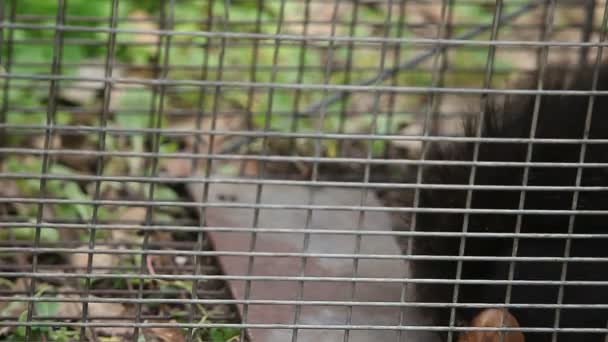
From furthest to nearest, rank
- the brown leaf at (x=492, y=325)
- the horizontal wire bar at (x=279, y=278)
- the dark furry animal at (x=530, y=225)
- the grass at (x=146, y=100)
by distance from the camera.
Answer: the grass at (x=146, y=100) < the dark furry animal at (x=530, y=225) < the brown leaf at (x=492, y=325) < the horizontal wire bar at (x=279, y=278)

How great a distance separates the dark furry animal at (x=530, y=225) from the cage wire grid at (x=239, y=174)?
0.03m

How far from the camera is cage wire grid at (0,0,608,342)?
193 cm

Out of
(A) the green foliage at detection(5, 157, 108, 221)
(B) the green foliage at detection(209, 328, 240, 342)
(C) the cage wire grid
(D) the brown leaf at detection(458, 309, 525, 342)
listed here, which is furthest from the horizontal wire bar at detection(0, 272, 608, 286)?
(A) the green foliage at detection(5, 157, 108, 221)

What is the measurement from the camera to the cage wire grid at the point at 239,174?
1.93 m

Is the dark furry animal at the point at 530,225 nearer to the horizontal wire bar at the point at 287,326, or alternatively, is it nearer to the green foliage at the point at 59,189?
the horizontal wire bar at the point at 287,326

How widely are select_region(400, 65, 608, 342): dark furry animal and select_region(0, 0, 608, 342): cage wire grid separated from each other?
3cm

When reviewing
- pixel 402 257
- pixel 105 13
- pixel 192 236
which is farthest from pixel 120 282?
pixel 105 13

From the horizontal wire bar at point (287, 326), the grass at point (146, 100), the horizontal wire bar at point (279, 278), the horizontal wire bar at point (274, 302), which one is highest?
the grass at point (146, 100)

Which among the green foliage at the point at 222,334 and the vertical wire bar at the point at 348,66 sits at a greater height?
the vertical wire bar at the point at 348,66

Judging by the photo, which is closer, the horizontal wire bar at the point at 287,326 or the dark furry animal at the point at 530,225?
the horizontal wire bar at the point at 287,326

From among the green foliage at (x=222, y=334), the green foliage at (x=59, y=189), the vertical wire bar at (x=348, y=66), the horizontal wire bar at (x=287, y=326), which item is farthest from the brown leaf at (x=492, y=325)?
the green foliage at (x=59, y=189)

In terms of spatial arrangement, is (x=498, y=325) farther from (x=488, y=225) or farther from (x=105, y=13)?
(x=105, y=13)

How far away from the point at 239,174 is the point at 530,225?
1054mm

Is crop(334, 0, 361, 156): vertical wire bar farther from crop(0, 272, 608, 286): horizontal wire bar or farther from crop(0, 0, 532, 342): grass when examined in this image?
crop(0, 272, 608, 286): horizontal wire bar
